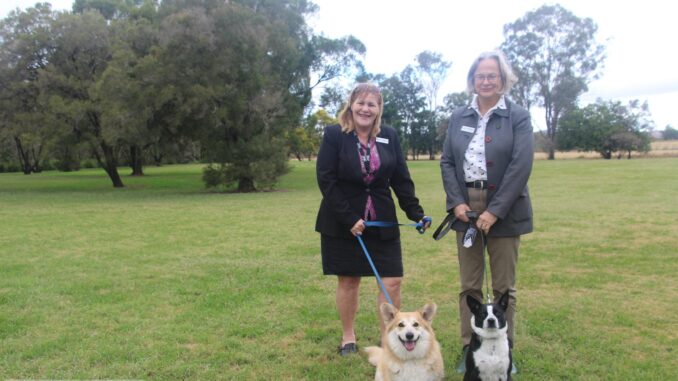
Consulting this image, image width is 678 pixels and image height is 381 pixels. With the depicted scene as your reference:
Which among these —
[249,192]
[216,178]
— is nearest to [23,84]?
[216,178]

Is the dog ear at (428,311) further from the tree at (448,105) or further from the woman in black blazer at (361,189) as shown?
the tree at (448,105)

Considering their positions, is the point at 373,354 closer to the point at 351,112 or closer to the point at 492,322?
the point at 492,322

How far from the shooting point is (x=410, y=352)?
3344 millimetres

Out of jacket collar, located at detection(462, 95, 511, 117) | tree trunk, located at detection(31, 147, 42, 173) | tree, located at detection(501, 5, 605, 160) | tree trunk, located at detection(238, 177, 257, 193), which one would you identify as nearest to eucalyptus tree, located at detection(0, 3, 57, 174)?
tree trunk, located at detection(238, 177, 257, 193)

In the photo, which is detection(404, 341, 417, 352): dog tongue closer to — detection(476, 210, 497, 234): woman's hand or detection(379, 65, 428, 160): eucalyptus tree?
detection(476, 210, 497, 234): woman's hand

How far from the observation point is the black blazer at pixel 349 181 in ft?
13.1

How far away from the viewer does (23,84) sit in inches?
926

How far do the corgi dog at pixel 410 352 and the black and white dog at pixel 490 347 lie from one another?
0.86ft

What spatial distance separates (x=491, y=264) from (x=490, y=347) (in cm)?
74

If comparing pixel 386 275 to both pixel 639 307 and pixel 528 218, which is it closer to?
Result: pixel 528 218

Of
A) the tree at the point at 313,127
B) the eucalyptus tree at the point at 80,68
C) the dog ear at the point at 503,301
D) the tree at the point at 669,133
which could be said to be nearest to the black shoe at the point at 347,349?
the dog ear at the point at 503,301

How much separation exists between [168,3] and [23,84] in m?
8.12

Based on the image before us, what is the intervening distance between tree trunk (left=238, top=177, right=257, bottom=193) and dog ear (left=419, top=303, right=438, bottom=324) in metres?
20.6

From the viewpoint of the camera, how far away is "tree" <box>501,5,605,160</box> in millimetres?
54250
